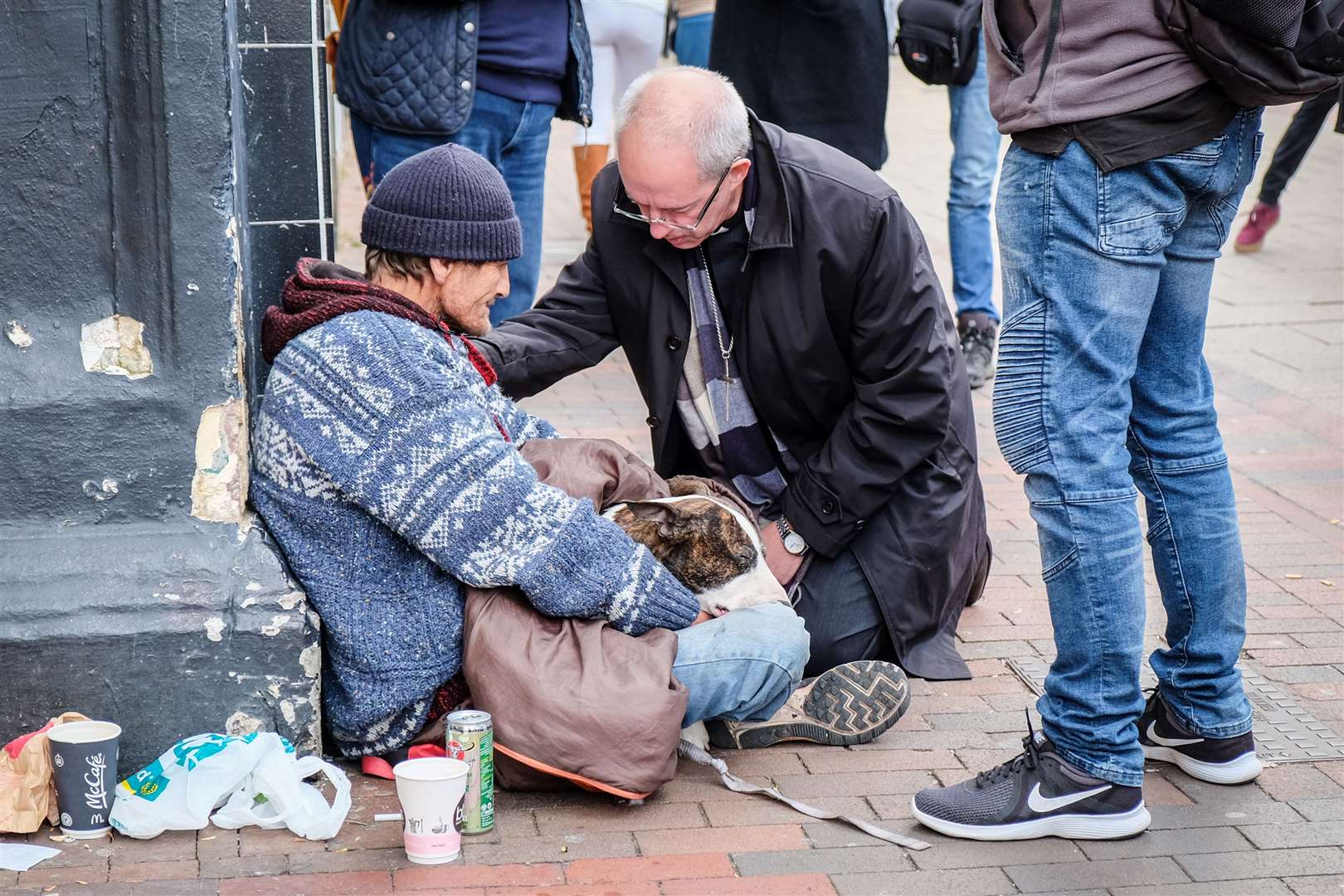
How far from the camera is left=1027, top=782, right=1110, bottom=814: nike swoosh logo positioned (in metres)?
2.87

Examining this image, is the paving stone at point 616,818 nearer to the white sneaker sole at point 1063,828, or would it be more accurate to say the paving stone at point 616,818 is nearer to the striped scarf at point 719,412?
the white sneaker sole at point 1063,828

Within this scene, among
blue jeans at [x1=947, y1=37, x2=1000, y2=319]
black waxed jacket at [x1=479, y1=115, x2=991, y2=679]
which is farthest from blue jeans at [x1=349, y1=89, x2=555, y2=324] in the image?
blue jeans at [x1=947, y1=37, x2=1000, y2=319]

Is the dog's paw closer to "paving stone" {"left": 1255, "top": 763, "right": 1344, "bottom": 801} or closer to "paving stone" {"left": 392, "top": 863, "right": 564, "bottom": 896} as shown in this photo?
"paving stone" {"left": 392, "top": 863, "right": 564, "bottom": 896}

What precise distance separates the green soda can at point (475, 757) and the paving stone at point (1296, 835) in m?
1.36

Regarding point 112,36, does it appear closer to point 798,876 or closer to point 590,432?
point 798,876

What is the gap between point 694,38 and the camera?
6242 millimetres

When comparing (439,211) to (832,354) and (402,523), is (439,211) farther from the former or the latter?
(832,354)

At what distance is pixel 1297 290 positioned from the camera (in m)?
7.58

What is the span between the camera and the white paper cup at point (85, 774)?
2.79 m

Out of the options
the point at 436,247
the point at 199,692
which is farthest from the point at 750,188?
the point at 199,692

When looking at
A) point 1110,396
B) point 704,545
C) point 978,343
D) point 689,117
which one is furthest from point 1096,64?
point 978,343

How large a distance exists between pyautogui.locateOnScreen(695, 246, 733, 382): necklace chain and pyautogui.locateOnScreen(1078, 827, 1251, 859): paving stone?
124cm

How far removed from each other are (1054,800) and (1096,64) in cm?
127

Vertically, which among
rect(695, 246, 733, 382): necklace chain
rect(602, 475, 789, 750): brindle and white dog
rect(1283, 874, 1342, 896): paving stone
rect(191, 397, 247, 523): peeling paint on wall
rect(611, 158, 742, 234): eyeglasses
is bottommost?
rect(1283, 874, 1342, 896): paving stone
